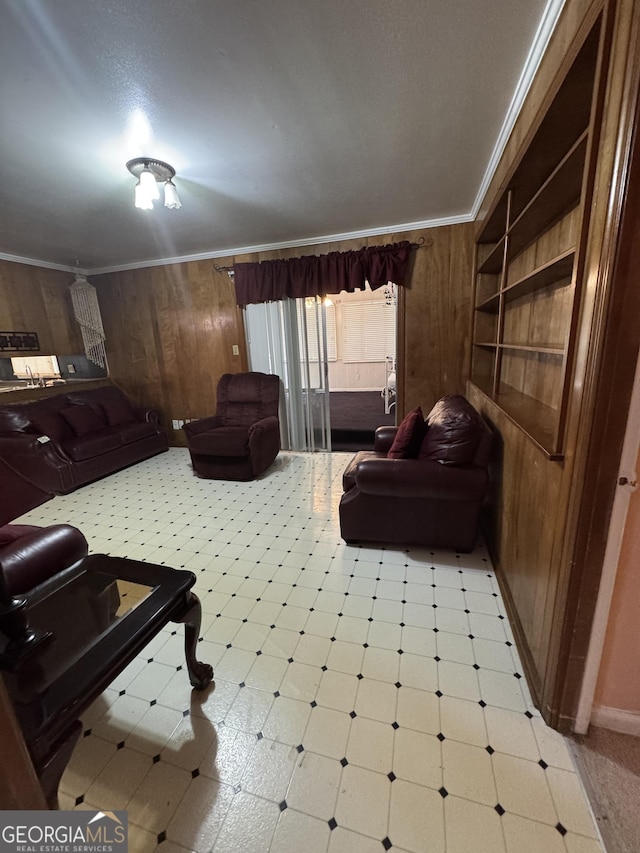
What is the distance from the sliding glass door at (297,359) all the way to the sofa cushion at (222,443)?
92 cm

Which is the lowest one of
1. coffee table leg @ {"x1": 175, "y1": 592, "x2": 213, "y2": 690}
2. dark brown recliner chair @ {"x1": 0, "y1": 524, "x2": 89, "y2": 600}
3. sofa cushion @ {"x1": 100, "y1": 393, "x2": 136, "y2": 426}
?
coffee table leg @ {"x1": 175, "y1": 592, "x2": 213, "y2": 690}

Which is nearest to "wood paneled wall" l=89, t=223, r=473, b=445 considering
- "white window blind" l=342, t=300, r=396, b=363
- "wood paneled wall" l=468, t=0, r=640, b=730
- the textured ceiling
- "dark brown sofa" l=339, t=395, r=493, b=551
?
the textured ceiling

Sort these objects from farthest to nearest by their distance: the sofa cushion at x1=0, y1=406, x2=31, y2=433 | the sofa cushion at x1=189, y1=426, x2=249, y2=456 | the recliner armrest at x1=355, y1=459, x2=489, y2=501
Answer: the sofa cushion at x1=189, y1=426, x2=249, y2=456, the sofa cushion at x1=0, y1=406, x2=31, y2=433, the recliner armrest at x1=355, y1=459, x2=489, y2=501

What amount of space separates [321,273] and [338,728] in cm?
368

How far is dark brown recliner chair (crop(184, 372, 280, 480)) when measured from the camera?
340cm

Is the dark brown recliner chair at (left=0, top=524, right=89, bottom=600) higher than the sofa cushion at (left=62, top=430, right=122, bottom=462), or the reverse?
the dark brown recliner chair at (left=0, top=524, right=89, bottom=600)

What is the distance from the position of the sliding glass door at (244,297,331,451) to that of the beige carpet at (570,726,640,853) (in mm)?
3319

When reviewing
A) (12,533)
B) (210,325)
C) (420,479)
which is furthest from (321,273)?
(12,533)

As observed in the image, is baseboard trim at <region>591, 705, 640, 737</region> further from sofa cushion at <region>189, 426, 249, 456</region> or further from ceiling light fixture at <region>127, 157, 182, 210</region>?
ceiling light fixture at <region>127, 157, 182, 210</region>

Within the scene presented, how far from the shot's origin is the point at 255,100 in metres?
1.65

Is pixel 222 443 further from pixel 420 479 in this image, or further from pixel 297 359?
pixel 420 479

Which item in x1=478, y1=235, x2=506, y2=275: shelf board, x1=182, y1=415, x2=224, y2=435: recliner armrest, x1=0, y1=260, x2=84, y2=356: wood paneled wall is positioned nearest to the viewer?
x1=478, y1=235, x2=506, y2=275: shelf board

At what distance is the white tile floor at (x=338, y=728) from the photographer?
965mm

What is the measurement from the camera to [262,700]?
132 cm
